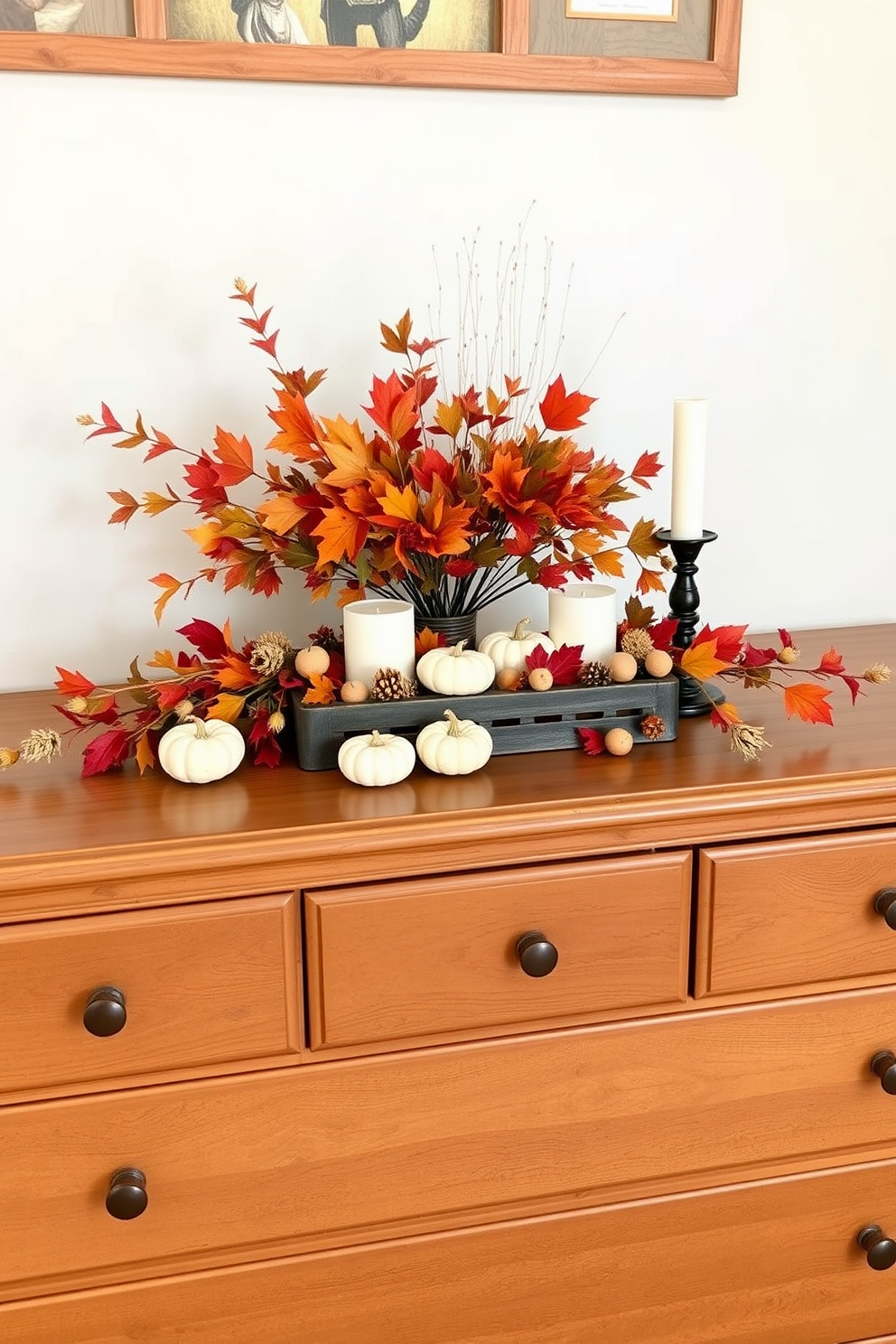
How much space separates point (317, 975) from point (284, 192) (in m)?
0.92

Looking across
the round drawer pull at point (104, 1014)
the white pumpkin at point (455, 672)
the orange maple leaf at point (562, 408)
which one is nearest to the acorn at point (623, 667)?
the white pumpkin at point (455, 672)

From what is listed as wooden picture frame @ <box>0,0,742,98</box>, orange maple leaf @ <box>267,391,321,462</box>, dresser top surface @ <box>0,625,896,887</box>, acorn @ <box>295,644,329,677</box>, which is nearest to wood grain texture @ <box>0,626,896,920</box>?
dresser top surface @ <box>0,625,896,887</box>

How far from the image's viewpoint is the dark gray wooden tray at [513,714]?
3.97ft

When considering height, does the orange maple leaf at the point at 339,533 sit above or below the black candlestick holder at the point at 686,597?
above

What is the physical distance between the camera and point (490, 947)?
1.15 metres

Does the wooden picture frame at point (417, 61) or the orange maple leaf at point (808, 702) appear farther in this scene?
the wooden picture frame at point (417, 61)

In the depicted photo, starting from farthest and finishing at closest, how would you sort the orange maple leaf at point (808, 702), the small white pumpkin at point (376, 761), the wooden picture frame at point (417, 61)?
1. the wooden picture frame at point (417, 61)
2. the orange maple leaf at point (808, 702)
3. the small white pumpkin at point (376, 761)

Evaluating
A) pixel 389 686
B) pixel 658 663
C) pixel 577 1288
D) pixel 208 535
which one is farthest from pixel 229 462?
pixel 577 1288

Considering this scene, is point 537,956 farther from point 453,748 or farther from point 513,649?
point 513,649

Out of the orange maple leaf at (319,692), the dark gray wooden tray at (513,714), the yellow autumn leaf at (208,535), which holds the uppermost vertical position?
the yellow autumn leaf at (208,535)

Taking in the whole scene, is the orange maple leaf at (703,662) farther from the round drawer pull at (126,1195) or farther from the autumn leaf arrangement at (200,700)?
the round drawer pull at (126,1195)

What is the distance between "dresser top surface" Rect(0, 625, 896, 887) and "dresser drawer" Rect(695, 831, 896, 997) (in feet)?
0.09

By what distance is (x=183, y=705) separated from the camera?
1210 millimetres

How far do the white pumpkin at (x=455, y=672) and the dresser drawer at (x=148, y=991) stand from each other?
27 centimetres
